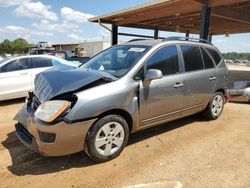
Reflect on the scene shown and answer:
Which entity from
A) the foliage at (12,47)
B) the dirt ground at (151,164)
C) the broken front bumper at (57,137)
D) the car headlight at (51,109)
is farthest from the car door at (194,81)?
the foliage at (12,47)

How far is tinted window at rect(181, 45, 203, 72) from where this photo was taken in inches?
183

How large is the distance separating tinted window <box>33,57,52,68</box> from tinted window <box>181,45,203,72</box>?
16.2 ft

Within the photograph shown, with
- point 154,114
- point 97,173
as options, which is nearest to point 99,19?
point 154,114

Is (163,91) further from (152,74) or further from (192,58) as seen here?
(192,58)

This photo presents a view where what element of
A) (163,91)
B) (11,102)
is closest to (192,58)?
(163,91)

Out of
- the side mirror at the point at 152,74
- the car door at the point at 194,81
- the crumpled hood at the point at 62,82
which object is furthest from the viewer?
the car door at the point at 194,81

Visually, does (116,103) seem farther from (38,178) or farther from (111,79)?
(38,178)

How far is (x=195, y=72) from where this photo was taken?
4.79 meters

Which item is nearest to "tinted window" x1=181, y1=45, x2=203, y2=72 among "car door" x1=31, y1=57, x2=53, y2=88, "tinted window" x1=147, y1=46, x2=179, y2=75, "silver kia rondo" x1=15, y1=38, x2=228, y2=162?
"silver kia rondo" x1=15, y1=38, x2=228, y2=162

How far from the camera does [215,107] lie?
5.59m

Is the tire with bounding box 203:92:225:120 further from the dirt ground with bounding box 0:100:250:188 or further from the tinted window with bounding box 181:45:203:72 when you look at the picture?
the tinted window with bounding box 181:45:203:72

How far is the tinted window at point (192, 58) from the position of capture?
466cm

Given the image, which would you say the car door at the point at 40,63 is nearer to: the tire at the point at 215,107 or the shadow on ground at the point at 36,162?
the shadow on ground at the point at 36,162

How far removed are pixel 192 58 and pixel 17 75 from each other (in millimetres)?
5117
